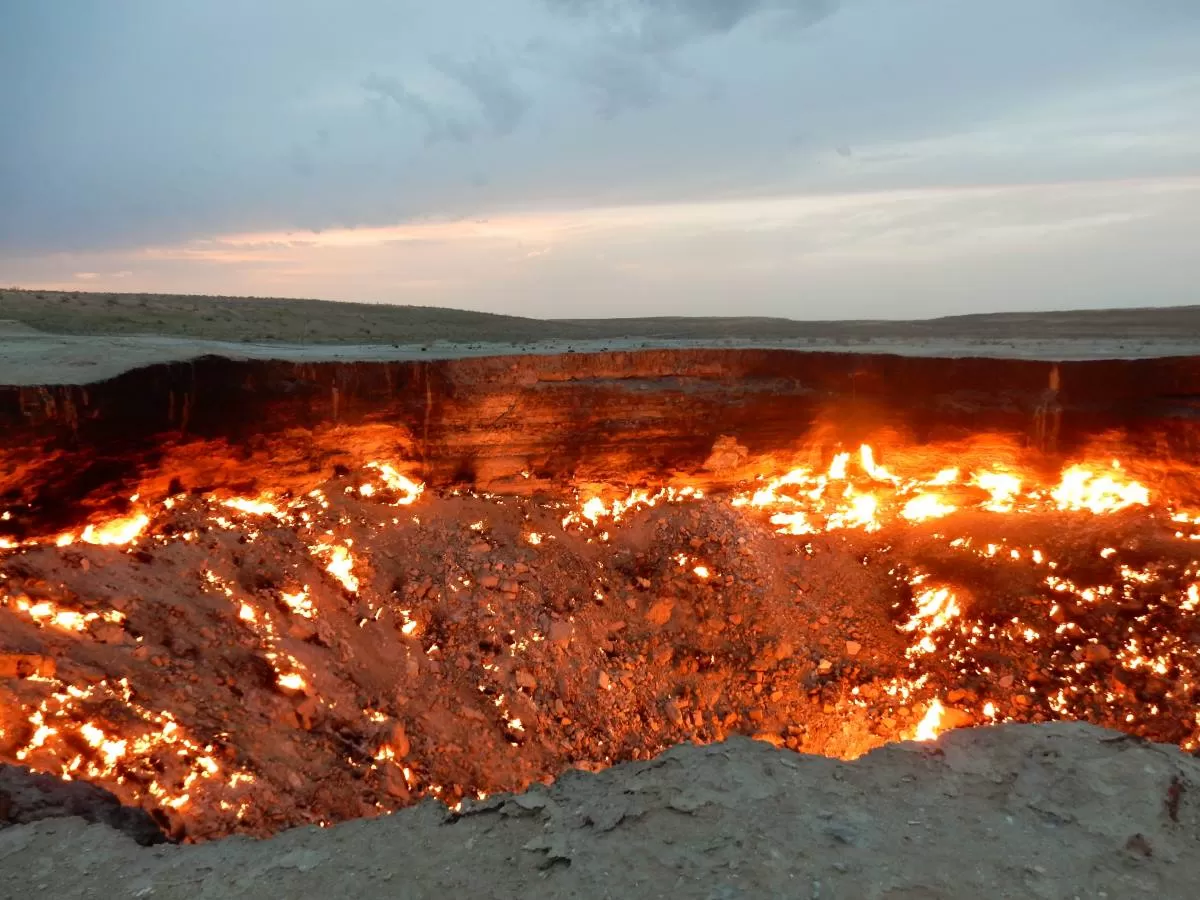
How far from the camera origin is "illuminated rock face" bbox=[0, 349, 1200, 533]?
7328mm

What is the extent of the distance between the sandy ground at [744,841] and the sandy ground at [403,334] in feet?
14.8

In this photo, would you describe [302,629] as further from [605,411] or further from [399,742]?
[605,411]

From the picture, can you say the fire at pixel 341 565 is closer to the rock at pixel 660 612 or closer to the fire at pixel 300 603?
the fire at pixel 300 603

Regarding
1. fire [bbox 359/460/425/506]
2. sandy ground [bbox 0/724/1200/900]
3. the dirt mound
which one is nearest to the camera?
sandy ground [bbox 0/724/1200/900]

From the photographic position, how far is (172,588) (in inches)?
257

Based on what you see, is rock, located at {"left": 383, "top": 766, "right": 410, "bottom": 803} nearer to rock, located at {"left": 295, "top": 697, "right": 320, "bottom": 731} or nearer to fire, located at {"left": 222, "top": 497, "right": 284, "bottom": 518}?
rock, located at {"left": 295, "top": 697, "right": 320, "bottom": 731}

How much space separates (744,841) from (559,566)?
5.13 m

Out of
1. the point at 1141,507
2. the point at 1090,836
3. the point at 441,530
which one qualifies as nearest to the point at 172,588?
the point at 441,530

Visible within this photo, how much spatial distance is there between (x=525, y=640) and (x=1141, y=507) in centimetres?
693

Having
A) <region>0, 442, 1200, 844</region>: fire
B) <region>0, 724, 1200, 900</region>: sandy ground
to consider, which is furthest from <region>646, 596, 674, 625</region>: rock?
<region>0, 724, 1200, 900</region>: sandy ground

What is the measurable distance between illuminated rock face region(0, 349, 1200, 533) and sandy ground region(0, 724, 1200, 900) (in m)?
4.15

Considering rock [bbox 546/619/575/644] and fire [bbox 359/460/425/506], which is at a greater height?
fire [bbox 359/460/425/506]

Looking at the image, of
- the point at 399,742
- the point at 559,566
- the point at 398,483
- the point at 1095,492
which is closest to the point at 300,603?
the point at 399,742

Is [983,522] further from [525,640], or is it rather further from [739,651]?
[525,640]
